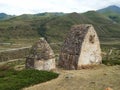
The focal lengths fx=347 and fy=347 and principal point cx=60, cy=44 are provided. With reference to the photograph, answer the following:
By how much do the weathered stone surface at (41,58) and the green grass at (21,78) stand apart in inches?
149

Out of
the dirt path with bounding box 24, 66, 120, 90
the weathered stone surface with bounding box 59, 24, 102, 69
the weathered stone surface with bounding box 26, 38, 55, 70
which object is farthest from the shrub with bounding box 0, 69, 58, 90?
the weathered stone surface with bounding box 59, 24, 102, 69

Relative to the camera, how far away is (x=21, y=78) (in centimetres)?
2744

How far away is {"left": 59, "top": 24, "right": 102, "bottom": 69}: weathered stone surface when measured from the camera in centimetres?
3562

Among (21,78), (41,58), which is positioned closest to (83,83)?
(21,78)

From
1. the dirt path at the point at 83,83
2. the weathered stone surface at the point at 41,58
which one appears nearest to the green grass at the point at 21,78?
the dirt path at the point at 83,83

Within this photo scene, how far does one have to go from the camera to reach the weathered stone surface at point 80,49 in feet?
117

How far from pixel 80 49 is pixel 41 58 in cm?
446

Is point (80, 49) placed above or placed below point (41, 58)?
above

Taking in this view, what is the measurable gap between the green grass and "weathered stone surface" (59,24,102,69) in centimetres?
693

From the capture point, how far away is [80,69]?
35594 millimetres

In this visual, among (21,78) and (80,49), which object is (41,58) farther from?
(21,78)

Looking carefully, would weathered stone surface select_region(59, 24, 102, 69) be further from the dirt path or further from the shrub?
the dirt path

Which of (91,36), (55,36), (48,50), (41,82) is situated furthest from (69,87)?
(55,36)

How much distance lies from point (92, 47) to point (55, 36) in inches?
6254
